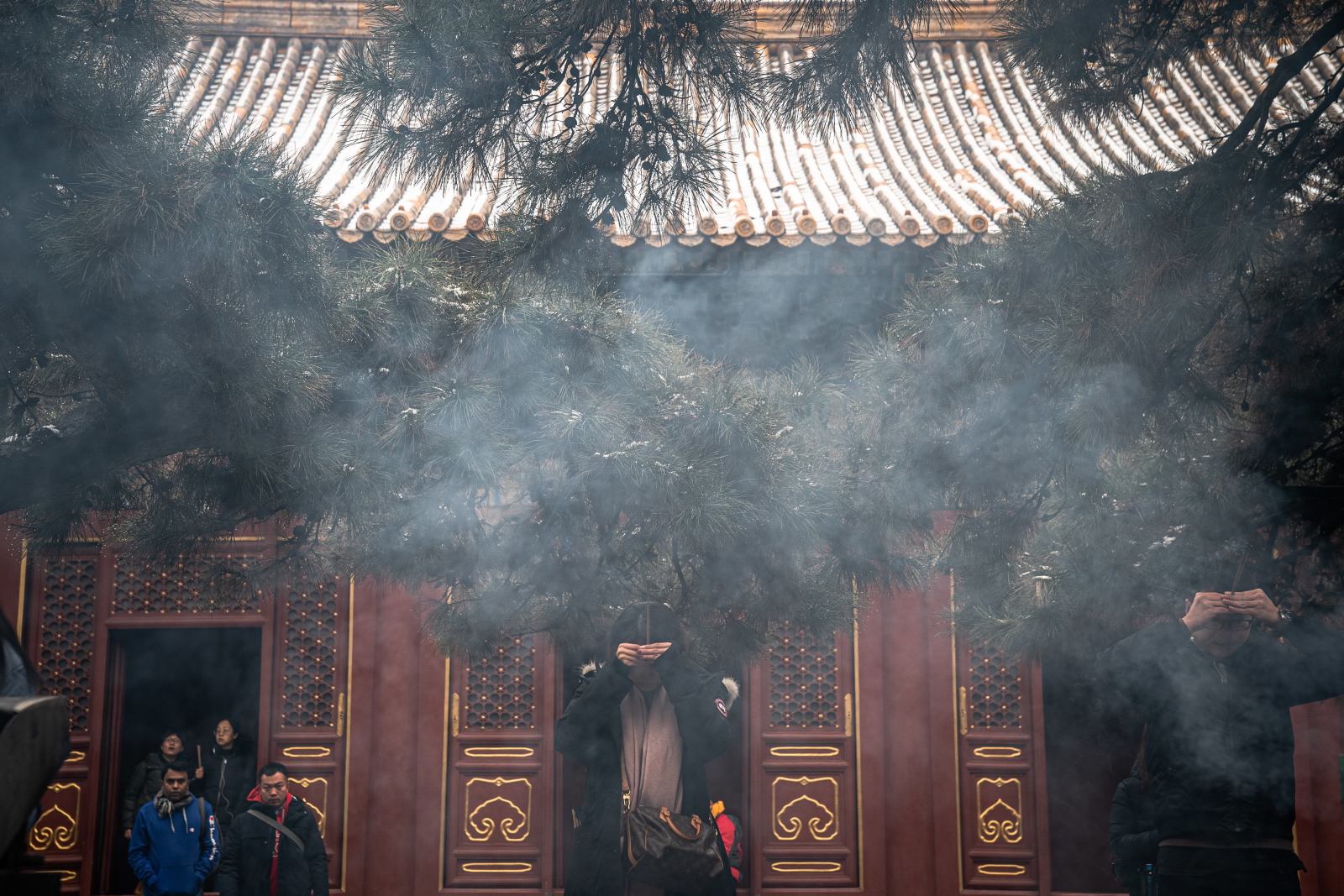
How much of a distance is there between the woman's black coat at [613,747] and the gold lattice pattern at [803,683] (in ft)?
8.18

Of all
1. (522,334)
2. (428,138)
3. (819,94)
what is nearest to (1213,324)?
(819,94)

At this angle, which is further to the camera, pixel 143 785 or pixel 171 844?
pixel 143 785

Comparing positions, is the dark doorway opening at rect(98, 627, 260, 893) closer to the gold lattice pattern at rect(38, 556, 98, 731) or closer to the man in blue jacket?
the gold lattice pattern at rect(38, 556, 98, 731)

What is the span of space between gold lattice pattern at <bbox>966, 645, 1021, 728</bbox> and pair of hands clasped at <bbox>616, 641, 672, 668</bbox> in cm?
311

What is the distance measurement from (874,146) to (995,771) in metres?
4.01

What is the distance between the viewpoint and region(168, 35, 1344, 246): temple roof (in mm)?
4812

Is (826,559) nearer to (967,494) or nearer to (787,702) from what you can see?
(967,494)

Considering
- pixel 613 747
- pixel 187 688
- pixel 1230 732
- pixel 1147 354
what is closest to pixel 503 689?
pixel 613 747

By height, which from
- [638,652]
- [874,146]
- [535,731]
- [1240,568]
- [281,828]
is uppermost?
[874,146]

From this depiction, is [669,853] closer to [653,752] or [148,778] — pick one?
[653,752]

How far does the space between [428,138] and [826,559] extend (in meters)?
1.46

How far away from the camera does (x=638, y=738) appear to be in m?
3.25

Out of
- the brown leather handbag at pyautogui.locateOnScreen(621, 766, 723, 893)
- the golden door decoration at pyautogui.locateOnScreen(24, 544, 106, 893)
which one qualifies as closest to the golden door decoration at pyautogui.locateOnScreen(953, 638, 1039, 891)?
the brown leather handbag at pyautogui.locateOnScreen(621, 766, 723, 893)

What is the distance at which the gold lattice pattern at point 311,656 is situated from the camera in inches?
221
